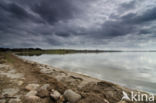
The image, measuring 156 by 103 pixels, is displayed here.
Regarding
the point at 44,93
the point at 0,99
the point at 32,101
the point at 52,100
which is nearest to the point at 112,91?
the point at 52,100

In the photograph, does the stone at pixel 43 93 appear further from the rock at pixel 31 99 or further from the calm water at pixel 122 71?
the calm water at pixel 122 71

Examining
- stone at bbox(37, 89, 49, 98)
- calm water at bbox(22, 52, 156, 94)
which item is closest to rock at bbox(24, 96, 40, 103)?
stone at bbox(37, 89, 49, 98)

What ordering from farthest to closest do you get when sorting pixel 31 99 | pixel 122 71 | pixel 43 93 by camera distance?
1. pixel 122 71
2. pixel 43 93
3. pixel 31 99

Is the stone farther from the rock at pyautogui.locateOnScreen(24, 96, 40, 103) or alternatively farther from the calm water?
the calm water

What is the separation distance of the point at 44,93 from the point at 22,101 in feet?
1.95

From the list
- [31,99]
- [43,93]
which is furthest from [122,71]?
[31,99]

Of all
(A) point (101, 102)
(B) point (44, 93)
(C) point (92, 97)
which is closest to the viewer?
(A) point (101, 102)

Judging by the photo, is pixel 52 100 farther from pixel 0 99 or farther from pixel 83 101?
pixel 0 99

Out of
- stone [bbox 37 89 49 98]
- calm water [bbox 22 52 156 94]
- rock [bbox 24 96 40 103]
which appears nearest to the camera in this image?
rock [bbox 24 96 40 103]

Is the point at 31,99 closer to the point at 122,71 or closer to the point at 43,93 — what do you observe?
the point at 43,93

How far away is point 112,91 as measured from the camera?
2.85 meters

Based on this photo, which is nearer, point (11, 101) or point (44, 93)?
point (11, 101)

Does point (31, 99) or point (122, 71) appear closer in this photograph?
point (31, 99)

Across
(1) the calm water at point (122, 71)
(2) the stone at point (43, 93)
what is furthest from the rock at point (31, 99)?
(1) the calm water at point (122, 71)
